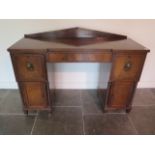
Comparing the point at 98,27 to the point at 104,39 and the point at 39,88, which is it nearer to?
the point at 104,39

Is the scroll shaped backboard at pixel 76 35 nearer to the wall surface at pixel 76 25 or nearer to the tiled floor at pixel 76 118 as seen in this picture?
the wall surface at pixel 76 25

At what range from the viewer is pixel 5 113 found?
1729mm

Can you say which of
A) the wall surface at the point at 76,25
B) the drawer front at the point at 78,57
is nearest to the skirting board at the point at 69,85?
the wall surface at the point at 76,25

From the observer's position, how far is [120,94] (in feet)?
5.23

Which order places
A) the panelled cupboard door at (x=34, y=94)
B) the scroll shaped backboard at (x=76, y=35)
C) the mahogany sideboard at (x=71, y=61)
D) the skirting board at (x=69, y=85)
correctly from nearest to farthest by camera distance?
the mahogany sideboard at (x=71, y=61) → the panelled cupboard door at (x=34, y=94) → the scroll shaped backboard at (x=76, y=35) → the skirting board at (x=69, y=85)

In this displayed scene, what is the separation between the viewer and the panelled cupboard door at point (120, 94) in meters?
1.53

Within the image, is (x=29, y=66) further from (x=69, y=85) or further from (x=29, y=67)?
(x=69, y=85)

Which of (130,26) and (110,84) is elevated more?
(130,26)

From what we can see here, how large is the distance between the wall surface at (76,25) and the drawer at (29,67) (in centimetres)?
50

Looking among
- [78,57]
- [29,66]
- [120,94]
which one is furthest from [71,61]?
[120,94]

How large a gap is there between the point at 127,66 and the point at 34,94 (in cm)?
101
